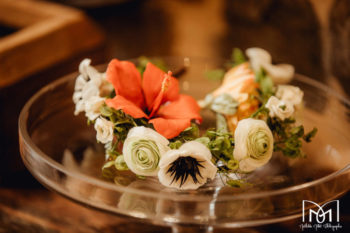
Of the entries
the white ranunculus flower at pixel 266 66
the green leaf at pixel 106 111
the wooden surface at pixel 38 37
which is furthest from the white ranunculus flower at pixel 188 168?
the wooden surface at pixel 38 37

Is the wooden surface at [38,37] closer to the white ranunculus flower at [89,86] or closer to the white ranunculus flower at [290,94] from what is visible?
the white ranunculus flower at [89,86]

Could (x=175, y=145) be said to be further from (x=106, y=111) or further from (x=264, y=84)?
(x=264, y=84)

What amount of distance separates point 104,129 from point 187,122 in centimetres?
11

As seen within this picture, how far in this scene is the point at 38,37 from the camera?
0.89m

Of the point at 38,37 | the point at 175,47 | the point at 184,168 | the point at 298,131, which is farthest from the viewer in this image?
the point at 175,47

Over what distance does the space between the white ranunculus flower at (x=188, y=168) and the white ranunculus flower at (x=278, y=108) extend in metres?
0.13

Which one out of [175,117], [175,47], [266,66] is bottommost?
[175,117]

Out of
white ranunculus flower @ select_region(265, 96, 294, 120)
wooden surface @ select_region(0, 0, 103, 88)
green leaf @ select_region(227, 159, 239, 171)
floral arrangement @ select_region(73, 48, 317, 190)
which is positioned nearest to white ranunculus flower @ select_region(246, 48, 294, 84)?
floral arrangement @ select_region(73, 48, 317, 190)

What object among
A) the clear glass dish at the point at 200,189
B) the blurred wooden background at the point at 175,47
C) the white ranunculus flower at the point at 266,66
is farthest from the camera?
the blurred wooden background at the point at 175,47

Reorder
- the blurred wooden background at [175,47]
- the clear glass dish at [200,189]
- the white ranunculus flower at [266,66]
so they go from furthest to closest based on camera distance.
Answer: the blurred wooden background at [175,47] → the white ranunculus flower at [266,66] → the clear glass dish at [200,189]

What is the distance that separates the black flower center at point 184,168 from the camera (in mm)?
494

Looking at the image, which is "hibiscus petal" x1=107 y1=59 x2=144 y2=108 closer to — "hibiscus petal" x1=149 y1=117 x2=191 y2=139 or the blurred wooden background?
"hibiscus petal" x1=149 y1=117 x2=191 y2=139

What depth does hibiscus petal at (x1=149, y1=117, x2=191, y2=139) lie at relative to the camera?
20.6 inches

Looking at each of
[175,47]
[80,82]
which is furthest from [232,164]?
[175,47]
